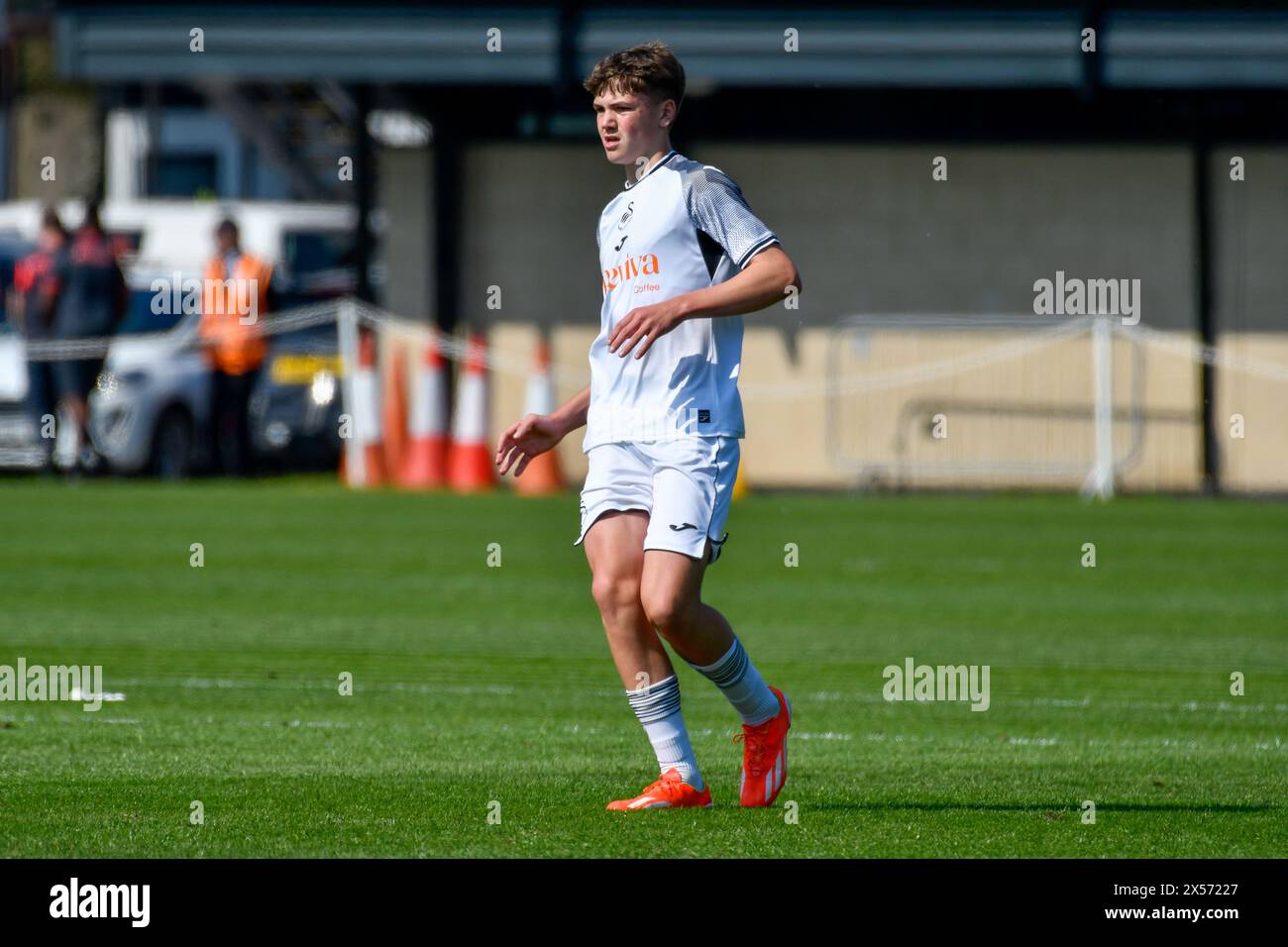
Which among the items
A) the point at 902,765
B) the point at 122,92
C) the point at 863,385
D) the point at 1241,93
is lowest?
the point at 902,765

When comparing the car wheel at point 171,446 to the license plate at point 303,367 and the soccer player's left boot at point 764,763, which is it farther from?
the soccer player's left boot at point 764,763

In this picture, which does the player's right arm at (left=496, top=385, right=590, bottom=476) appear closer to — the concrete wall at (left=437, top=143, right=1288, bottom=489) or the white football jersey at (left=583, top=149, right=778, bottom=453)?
the white football jersey at (left=583, top=149, right=778, bottom=453)

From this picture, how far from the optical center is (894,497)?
75.7 feet

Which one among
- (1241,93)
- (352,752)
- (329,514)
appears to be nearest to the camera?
(352,752)

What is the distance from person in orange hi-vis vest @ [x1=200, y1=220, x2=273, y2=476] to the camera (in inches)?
914

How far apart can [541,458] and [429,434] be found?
47.2 inches

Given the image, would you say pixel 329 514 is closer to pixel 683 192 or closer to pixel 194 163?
pixel 683 192

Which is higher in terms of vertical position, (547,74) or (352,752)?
(547,74)

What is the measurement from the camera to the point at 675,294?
21.7 feet

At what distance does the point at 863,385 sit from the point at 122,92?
1884 centimetres

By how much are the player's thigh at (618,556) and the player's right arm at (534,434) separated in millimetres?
365

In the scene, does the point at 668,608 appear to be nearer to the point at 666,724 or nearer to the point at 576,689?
the point at 666,724

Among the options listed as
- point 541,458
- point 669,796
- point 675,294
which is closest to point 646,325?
point 675,294
